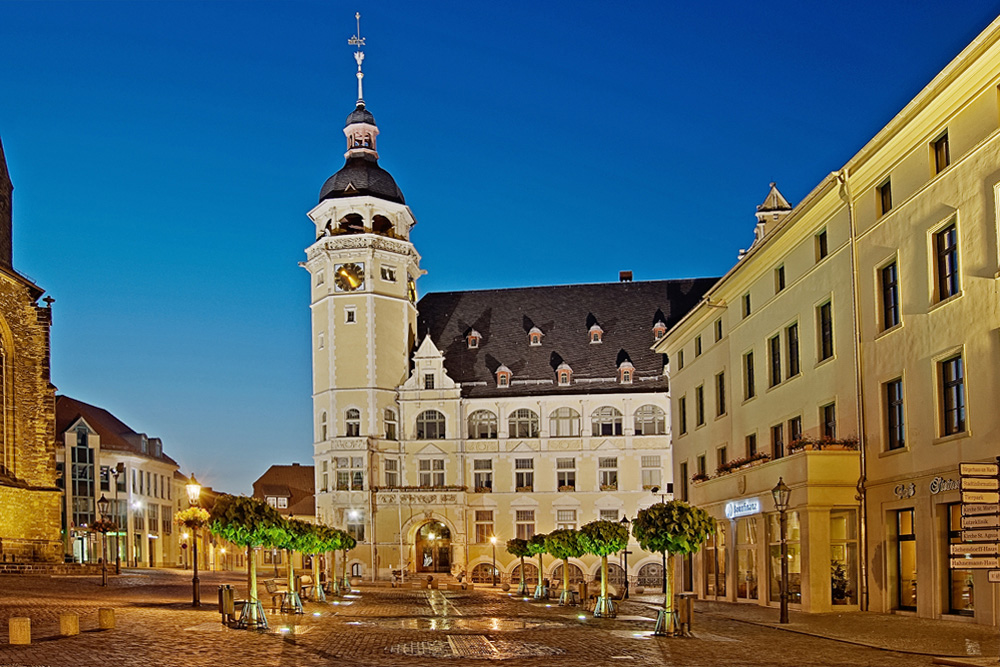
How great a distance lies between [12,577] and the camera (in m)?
50.2

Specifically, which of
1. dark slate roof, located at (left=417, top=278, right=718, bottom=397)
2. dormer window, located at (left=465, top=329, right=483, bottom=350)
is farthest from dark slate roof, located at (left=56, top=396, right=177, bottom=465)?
dormer window, located at (left=465, top=329, right=483, bottom=350)

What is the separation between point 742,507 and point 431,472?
154ft

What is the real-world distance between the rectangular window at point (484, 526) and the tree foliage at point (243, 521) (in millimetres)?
55482

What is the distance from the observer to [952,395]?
31.2 metres

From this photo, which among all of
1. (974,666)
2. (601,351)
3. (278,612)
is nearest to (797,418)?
(278,612)

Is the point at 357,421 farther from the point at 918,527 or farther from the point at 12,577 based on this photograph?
the point at 918,527

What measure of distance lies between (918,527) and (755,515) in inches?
405

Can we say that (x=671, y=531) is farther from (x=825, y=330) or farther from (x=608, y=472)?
(x=608, y=472)

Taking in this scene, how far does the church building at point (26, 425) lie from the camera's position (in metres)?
61.8

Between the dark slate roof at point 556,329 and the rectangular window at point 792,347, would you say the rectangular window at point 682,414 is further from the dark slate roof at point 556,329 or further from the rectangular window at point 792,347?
the dark slate roof at point 556,329

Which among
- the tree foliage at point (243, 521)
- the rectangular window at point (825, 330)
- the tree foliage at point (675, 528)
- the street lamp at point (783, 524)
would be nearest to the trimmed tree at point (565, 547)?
the rectangular window at point (825, 330)

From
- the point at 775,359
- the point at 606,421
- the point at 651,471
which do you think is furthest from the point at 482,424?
the point at 775,359

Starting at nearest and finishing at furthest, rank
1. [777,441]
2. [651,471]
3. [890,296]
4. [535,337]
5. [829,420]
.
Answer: [890,296], [829,420], [777,441], [651,471], [535,337]

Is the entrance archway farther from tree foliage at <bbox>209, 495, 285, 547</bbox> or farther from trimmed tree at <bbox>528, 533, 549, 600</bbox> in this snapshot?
tree foliage at <bbox>209, 495, 285, 547</bbox>
